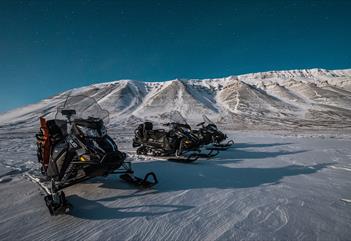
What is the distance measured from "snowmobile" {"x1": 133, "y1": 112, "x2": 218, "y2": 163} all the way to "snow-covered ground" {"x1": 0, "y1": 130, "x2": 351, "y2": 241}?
2.07 m

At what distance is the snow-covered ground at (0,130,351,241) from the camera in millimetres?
2498

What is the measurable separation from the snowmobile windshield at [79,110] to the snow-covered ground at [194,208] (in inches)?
54.0

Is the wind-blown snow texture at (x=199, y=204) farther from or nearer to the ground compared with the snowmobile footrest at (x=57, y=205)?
nearer to the ground

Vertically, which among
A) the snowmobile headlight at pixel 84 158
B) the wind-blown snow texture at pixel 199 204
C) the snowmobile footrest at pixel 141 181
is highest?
the snowmobile headlight at pixel 84 158

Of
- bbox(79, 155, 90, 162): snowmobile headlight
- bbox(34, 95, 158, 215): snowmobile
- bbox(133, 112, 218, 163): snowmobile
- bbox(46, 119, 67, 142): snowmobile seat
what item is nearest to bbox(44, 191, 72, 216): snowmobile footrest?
bbox(34, 95, 158, 215): snowmobile

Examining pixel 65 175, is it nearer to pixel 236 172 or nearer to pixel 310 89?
pixel 236 172

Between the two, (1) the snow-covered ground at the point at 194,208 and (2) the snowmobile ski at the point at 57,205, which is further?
(2) the snowmobile ski at the point at 57,205

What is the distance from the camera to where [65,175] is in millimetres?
3533

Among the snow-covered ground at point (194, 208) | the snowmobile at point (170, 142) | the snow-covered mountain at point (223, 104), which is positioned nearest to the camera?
the snow-covered ground at point (194, 208)

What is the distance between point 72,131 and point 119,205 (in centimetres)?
156

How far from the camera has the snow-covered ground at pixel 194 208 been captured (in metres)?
2.50

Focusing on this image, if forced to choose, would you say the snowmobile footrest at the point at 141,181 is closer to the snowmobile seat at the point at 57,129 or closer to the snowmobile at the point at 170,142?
the snowmobile seat at the point at 57,129

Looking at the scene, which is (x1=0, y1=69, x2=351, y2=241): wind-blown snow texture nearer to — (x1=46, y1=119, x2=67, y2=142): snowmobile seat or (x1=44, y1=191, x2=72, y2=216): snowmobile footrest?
(x1=44, y1=191, x2=72, y2=216): snowmobile footrest

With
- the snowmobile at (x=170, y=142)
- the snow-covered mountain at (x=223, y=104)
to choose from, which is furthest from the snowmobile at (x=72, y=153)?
the snow-covered mountain at (x=223, y=104)
